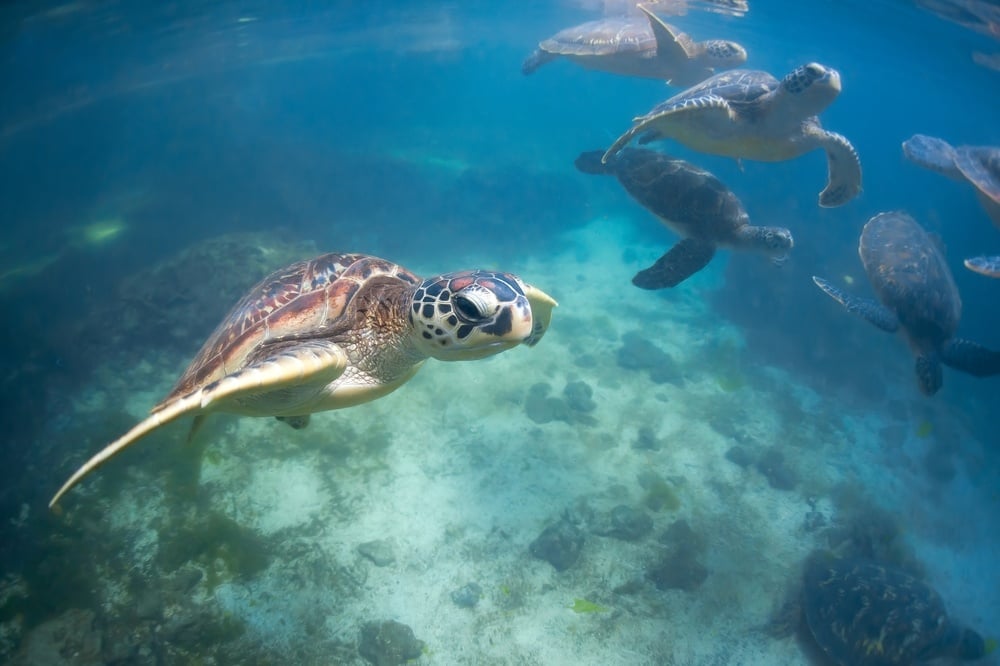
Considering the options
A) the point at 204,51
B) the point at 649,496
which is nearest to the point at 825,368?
the point at 649,496

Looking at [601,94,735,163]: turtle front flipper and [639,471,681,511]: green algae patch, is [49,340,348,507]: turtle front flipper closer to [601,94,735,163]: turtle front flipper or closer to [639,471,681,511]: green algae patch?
[601,94,735,163]: turtle front flipper

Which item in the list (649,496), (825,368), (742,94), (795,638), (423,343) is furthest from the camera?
(825,368)

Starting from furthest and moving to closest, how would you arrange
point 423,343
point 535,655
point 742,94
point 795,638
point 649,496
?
point 649,496
point 742,94
point 795,638
point 535,655
point 423,343

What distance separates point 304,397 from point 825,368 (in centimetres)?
1183

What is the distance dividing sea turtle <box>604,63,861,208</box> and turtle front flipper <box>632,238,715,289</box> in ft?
4.89

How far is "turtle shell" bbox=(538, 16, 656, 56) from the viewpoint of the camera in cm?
933

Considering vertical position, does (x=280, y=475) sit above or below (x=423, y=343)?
below

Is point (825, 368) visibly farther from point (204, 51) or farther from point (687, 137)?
point (204, 51)

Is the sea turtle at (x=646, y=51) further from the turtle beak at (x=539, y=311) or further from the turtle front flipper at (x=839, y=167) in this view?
the turtle beak at (x=539, y=311)

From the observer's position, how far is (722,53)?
9.08m

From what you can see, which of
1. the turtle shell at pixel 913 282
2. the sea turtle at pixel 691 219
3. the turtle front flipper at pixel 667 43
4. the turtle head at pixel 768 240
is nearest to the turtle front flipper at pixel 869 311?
the turtle shell at pixel 913 282

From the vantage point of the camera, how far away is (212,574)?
15.5ft

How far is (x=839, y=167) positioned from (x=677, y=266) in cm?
283

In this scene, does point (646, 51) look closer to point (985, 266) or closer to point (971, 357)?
point (985, 266)
